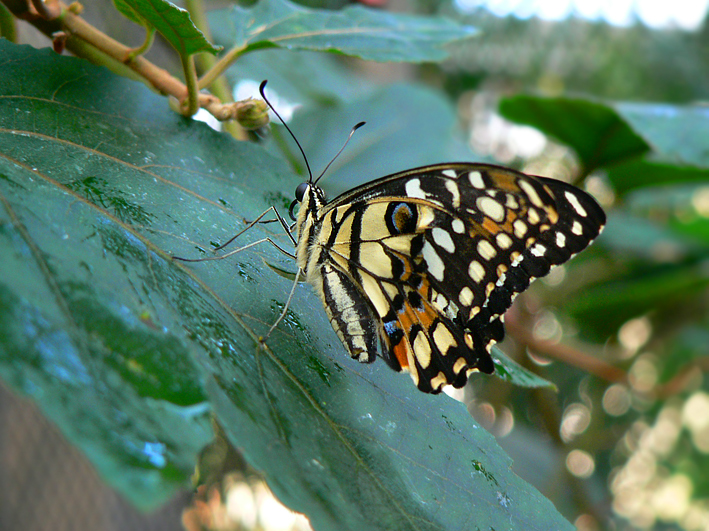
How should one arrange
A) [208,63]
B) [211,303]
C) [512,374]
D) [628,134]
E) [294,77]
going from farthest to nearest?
1. [294,77]
2. [628,134]
3. [208,63]
4. [512,374]
5. [211,303]

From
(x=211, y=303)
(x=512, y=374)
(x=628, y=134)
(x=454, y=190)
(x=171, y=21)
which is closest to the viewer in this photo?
(x=211, y=303)

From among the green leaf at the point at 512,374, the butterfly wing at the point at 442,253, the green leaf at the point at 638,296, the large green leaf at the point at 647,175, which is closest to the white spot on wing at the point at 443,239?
the butterfly wing at the point at 442,253

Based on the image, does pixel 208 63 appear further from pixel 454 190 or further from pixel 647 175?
pixel 647 175

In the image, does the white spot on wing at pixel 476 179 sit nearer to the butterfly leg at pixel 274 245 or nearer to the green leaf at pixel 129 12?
the butterfly leg at pixel 274 245

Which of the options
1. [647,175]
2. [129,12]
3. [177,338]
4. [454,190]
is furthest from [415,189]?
[647,175]

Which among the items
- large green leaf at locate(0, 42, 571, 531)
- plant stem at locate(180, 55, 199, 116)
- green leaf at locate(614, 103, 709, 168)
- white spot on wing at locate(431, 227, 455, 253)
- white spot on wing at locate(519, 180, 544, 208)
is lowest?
large green leaf at locate(0, 42, 571, 531)

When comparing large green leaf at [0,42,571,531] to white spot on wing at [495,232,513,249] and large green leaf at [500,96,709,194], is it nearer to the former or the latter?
white spot on wing at [495,232,513,249]

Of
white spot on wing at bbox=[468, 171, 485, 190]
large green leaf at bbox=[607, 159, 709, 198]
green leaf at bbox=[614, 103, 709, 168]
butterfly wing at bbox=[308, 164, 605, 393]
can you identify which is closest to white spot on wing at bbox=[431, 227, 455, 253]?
butterfly wing at bbox=[308, 164, 605, 393]
